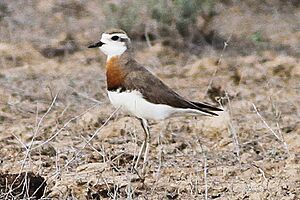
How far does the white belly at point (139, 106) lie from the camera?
6723mm

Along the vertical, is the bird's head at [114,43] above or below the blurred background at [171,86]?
above

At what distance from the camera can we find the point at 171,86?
32.0ft

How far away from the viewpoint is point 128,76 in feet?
22.5

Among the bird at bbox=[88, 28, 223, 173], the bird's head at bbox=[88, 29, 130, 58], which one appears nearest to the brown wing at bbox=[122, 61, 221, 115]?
the bird at bbox=[88, 28, 223, 173]

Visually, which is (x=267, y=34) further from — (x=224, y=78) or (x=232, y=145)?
(x=232, y=145)

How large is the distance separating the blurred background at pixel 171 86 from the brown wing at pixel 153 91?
0.29 meters

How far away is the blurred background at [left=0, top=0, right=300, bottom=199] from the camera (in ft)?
21.2

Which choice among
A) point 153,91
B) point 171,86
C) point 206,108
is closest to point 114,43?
point 153,91

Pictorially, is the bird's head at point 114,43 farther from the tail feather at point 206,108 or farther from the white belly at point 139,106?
the tail feather at point 206,108

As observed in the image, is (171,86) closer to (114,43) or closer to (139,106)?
(114,43)

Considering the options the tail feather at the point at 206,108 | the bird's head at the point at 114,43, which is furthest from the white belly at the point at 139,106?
the bird's head at the point at 114,43

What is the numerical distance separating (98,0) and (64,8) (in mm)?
496

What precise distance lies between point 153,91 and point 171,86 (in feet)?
9.57

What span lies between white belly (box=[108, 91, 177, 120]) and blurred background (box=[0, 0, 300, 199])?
0.21 m
